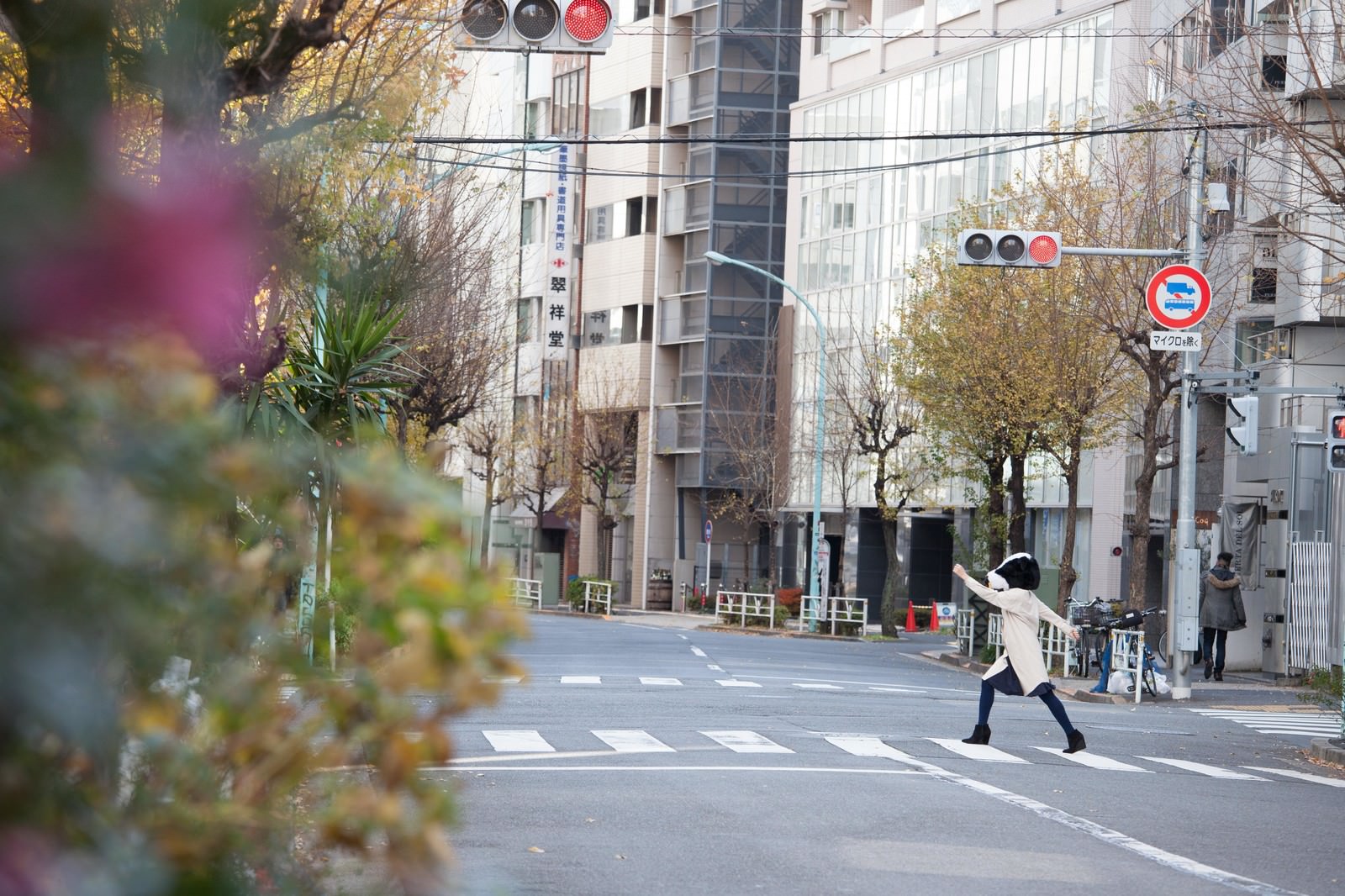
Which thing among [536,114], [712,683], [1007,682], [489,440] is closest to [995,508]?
[712,683]

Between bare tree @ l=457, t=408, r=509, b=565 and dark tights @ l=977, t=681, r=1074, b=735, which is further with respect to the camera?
bare tree @ l=457, t=408, r=509, b=565

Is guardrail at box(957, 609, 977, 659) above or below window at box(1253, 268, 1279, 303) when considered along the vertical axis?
below

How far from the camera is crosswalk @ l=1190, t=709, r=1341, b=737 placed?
22859 mm

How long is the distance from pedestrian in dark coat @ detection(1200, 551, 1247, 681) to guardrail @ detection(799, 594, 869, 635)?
47.3 feet

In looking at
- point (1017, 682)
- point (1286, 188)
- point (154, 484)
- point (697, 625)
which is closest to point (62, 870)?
point (154, 484)

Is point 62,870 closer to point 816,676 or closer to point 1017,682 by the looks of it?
point 1017,682

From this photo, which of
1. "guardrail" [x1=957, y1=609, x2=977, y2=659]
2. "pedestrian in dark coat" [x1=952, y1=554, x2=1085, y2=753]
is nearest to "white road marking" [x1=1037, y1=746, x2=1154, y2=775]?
"pedestrian in dark coat" [x1=952, y1=554, x2=1085, y2=753]

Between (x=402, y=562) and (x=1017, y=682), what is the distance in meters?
14.7

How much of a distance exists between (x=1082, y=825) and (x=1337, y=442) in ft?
42.8

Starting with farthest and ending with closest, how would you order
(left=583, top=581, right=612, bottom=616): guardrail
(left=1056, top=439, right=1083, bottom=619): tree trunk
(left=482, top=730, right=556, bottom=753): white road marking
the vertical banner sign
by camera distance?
1. the vertical banner sign
2. (left=583, top=581, right=612, bottom=616): guardrail
3. (left=1056, top=439, right=1083, bottom=619): tree trunk
4. (left=482, top=730, right=556, bottom=753): white road marking

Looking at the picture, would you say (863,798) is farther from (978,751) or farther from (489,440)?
(489,440)

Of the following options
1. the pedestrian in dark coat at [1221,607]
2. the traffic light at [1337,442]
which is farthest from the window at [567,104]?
the traffic light at [1337,442]

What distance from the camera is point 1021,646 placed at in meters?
16.9

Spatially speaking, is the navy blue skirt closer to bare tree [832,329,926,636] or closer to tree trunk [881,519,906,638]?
bare tree [832,329,926,636]
